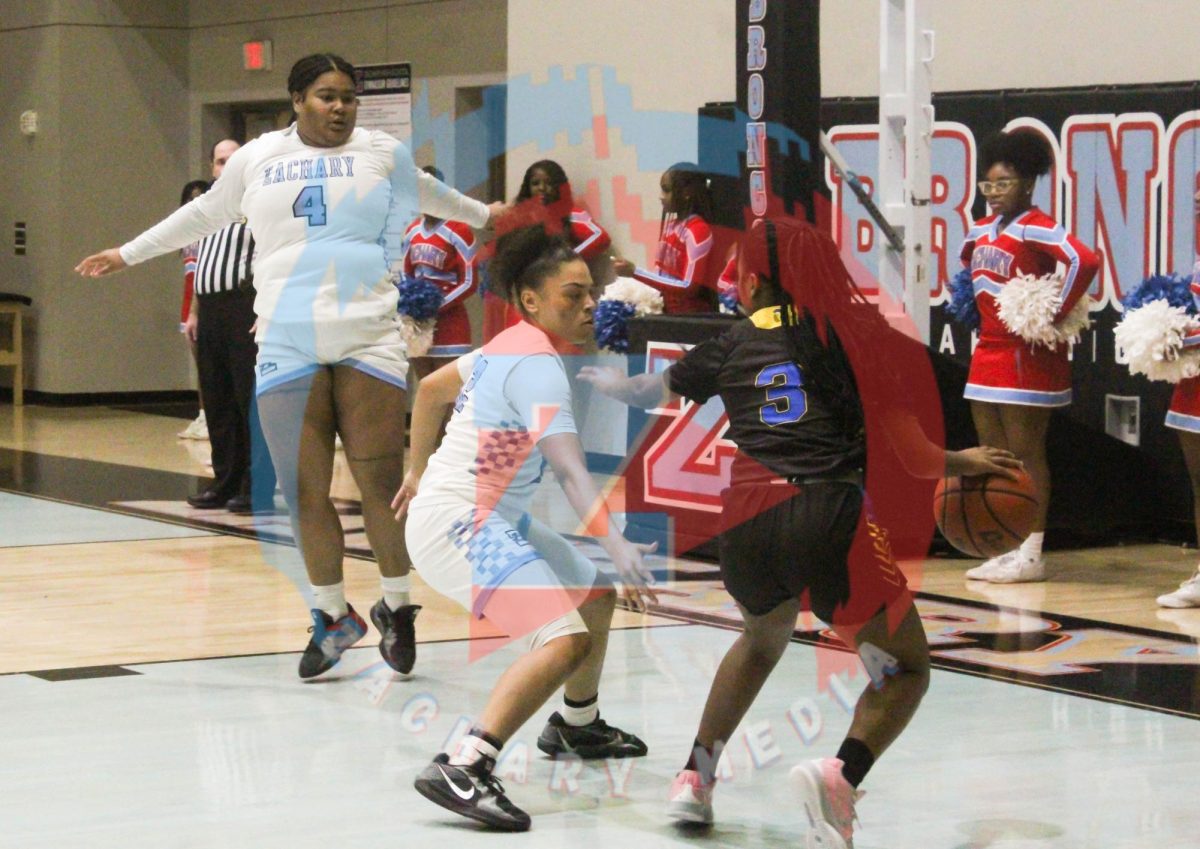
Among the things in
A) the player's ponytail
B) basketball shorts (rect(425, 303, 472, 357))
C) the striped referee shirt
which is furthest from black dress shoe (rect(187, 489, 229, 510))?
the player's ponytail

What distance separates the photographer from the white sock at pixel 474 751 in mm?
4109

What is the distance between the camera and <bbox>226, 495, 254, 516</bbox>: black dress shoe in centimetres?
966

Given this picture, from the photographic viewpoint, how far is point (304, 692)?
5555 mm

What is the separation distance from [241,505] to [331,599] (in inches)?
157

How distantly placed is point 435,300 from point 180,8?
7133mm

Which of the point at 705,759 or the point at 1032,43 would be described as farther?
the point at 1032,43

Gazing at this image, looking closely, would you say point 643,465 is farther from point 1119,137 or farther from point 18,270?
point 18,270

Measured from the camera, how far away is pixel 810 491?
398 centimetres

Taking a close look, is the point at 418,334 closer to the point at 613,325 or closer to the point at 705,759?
the point at 613,325

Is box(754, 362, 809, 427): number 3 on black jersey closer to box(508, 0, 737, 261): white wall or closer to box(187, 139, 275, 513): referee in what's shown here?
box(187, 139, 275, 513): referee

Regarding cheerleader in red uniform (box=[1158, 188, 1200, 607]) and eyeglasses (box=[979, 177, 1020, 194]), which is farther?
eyeglasses (box=[979, 177, 1020, 194])

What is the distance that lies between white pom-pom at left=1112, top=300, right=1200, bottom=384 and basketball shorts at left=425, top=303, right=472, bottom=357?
4.81 meters

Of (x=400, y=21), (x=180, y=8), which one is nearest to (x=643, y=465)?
(x=400, y=21)

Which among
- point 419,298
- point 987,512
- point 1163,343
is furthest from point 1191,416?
point 419,298
